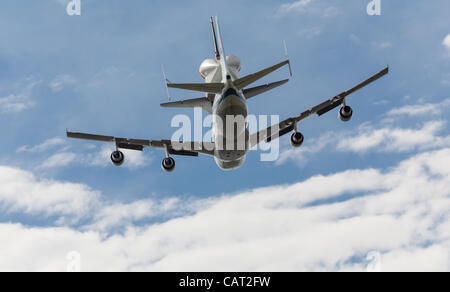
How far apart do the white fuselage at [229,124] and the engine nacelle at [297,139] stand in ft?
14.3

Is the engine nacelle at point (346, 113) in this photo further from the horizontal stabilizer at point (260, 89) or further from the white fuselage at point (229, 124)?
the white fuselage at point (229, 124)

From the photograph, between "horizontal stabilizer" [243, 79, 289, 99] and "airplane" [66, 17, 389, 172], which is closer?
"airplane" [66, 17, 389, 172]

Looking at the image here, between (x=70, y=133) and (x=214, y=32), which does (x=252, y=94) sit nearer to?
(x=214, y=32)

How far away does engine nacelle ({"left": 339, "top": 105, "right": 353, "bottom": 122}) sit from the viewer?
4975cm

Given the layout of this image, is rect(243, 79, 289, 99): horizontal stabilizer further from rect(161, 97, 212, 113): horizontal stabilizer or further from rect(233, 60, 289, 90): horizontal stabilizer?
rect(233, 60, 289, 90): horizontal stabilizer

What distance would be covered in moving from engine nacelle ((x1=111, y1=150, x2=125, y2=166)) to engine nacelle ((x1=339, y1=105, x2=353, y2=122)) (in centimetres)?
2010

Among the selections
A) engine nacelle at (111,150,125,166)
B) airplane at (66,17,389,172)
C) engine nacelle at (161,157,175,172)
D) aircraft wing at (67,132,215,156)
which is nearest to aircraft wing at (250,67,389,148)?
airplane at (66,17,389,172)

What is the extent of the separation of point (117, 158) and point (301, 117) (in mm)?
17277

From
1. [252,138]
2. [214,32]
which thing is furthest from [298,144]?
[214,32]

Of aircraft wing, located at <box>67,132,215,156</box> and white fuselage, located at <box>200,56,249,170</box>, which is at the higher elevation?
aircraft wing, located at <box>67,132,215,156</box>

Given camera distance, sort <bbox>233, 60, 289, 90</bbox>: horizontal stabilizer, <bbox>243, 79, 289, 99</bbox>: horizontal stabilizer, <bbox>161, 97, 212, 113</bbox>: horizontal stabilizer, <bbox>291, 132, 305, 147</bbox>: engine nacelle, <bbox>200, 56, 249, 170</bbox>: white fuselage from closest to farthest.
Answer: <bbox>233, 60, 289, 90</bbox>: horizontal stabilizer < <bbox>200, 56, 249, 170</bbox>: white fuselage < <bbox>291, 132, 305, 147</bbox>: engine nacelle < <bbox>161, 97, 212, 113</bbox>: horizontal stabilizer < <bbox>243, 79, 289, 99</bbox>: horizontal stabilizer

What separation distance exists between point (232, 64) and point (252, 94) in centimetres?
552

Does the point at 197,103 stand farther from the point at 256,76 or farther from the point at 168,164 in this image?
the point at 256,76

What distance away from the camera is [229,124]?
152 ft
